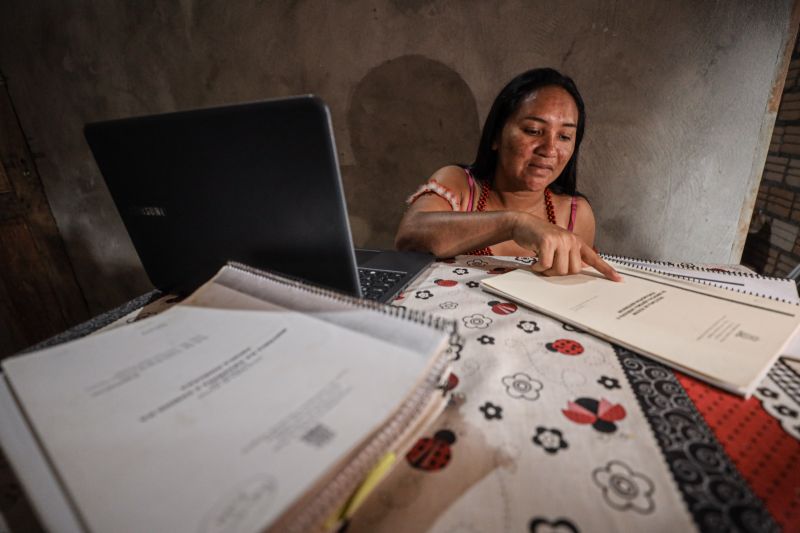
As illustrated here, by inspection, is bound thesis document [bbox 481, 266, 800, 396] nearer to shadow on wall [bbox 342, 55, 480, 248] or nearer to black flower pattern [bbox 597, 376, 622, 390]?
black flower pattern [bbox 597, 376, 622, 390]

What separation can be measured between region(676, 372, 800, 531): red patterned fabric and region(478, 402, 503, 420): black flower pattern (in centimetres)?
22

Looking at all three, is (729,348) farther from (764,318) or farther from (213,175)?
(213,175)

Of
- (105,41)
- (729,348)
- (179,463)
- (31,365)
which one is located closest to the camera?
(179,463)

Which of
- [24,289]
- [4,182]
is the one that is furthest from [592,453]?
[4,182]

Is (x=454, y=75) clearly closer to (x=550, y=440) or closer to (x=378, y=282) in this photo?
(x=378, y=282)

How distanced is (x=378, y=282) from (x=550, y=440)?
448 mm

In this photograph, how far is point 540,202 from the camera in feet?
4.53

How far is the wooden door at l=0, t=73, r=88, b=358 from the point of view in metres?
2.00

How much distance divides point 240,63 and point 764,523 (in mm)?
2216

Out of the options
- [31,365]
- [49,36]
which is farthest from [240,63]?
[31,365]

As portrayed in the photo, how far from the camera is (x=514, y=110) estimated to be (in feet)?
3.87

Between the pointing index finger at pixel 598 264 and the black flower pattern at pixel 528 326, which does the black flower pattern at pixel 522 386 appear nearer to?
the black flower pattern at pixel 528 326

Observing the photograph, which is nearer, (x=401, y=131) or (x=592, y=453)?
(x=592, y=453)

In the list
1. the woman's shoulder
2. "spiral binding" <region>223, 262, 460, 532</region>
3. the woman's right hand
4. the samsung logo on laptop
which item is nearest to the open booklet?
"spiral binding" <region>223, 262, 460, 532</region>
